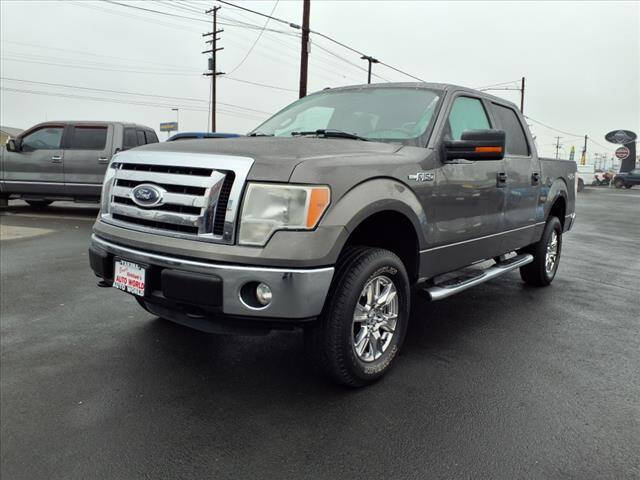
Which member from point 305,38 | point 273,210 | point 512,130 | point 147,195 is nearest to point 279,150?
point 273,210

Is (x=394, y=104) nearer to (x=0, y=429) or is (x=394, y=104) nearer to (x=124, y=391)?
(x=124, y=391)

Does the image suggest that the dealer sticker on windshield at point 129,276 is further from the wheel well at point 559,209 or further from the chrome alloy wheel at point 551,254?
the wheel well at point 559,209

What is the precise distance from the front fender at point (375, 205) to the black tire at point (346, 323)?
23cm

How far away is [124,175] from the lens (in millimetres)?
3053

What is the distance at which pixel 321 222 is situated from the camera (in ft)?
8.32

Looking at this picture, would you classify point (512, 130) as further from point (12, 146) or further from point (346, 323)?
point (12, 146)

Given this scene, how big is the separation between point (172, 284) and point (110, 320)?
194cm

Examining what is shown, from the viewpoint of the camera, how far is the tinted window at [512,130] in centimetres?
462

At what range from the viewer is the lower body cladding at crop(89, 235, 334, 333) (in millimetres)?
2459

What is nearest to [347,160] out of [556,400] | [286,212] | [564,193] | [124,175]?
[286,212]

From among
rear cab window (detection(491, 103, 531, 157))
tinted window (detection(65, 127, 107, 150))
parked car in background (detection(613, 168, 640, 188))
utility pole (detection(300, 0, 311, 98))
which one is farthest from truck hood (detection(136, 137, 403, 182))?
parked car in background (detection(613, 168, 640, 188))

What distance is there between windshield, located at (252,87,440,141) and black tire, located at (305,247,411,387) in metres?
1.03

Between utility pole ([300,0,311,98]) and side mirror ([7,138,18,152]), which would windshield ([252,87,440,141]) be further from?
utility pole ([300,0,311,98])

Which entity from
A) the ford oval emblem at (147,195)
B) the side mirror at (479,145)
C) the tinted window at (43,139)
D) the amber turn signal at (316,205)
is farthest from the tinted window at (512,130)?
the tinted window at (43,139)
